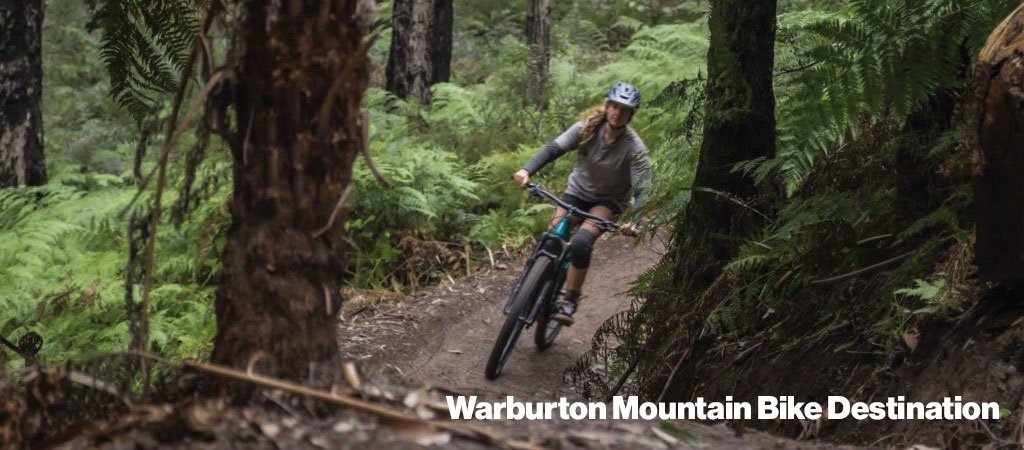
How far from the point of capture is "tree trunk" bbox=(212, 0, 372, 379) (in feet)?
7.43

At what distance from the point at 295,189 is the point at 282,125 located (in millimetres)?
147

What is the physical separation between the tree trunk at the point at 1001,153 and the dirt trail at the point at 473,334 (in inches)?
138

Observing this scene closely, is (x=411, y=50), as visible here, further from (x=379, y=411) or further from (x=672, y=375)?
(x=379, y=411)

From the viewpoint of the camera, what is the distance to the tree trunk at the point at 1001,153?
3416 mm

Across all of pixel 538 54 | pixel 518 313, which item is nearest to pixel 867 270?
pixel 518 313

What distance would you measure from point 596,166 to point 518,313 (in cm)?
130

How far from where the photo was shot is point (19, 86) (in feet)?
27.9

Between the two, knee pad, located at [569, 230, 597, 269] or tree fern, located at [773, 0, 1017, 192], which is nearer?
tree fern, located at [773, 0, 1017, 192]

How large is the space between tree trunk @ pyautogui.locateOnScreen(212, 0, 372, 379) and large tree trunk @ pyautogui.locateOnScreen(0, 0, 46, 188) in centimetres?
684

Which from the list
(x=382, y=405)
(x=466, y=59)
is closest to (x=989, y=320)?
(x=382, y=405)

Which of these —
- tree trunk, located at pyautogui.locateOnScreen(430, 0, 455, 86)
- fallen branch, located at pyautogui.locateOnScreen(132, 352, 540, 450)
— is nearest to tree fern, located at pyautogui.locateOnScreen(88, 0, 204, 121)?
fallen branch, located at pyautogui.locateOnScreen(132, 352, 540, 450)

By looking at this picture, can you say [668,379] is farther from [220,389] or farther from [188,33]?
[220,389]

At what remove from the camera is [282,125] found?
2266 millimetres

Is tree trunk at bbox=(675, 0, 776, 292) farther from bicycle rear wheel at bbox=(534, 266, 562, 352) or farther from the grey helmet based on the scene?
bicycle rear wheel at bbox=(534, 266, 562, 352)
